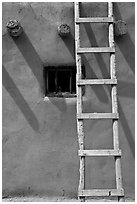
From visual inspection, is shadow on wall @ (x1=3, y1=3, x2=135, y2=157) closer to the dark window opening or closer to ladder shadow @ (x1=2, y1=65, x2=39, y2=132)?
ladder shadow @ (x1=2, y1=65, x2=39, y2=132)

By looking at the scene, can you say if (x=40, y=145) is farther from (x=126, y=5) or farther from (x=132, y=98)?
(x=126, y=5)

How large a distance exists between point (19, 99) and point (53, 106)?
0.48m

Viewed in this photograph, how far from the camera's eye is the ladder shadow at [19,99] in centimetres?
555

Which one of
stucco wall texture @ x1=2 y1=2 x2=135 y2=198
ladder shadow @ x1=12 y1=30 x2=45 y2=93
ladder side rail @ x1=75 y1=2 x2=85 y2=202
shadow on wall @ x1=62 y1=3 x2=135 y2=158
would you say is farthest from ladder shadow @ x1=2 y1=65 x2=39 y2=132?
ladder side rail @ x1=75 y1=2 x2=85 y2=202

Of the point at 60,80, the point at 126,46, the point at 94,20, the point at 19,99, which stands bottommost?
the point at 19,99

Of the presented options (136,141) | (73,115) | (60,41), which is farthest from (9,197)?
(60,41)

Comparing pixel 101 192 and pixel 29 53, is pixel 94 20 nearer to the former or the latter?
pixel 29 53

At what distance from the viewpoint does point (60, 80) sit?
18.7 feet

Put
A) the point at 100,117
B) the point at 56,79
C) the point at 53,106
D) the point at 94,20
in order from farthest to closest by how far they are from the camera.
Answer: the point at 56,79, the point at 53,106, the point at 94,20, the point at 100,117

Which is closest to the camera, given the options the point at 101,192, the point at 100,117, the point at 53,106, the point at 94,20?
the point at 101,192

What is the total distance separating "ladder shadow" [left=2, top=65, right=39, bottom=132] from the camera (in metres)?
5.55

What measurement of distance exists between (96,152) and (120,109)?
1.26 metres

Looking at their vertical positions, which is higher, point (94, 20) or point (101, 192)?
point (94, 20)

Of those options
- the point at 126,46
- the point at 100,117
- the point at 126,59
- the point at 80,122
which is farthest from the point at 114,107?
the point at 126,46
